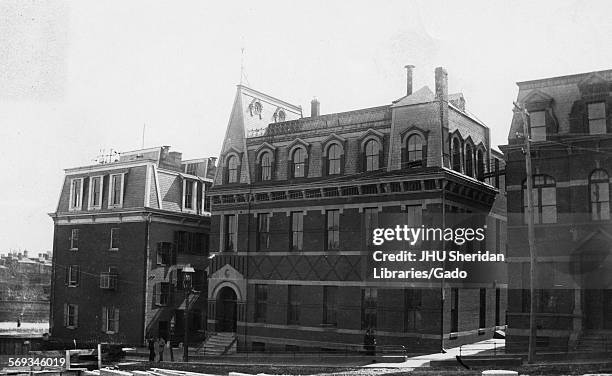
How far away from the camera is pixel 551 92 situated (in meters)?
32.7

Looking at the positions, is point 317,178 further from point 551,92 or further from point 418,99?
point 551,92

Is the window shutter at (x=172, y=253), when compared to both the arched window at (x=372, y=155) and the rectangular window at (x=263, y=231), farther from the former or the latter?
the arched window at (x=372, y=155)

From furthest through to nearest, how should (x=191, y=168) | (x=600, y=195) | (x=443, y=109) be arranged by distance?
(x=191, y=168) < (x=443, y=109) < (x=600, y=195)

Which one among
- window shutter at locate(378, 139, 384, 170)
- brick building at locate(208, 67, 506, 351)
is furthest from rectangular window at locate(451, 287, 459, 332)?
window shutter at locate(378, 139, 384, 170)

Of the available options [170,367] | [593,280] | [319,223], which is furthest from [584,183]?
[170,367]

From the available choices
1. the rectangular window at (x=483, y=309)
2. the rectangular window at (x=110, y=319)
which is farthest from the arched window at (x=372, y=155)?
the rectangular window at (x=110, y=319)

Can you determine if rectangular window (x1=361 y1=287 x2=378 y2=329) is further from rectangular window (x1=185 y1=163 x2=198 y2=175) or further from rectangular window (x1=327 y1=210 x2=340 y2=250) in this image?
rectangular window (x1=185 y1=163 x2=198 y2=175)

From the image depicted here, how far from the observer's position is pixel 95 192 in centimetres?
4994

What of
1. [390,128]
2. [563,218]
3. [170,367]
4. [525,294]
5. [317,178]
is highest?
[390,128]

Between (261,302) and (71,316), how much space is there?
17359 millimetres

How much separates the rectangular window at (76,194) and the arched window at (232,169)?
45.3ft

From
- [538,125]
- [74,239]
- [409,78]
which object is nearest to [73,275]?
[74,239]

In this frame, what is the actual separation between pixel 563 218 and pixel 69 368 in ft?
72.4

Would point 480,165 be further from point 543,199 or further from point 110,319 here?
point 110,319
